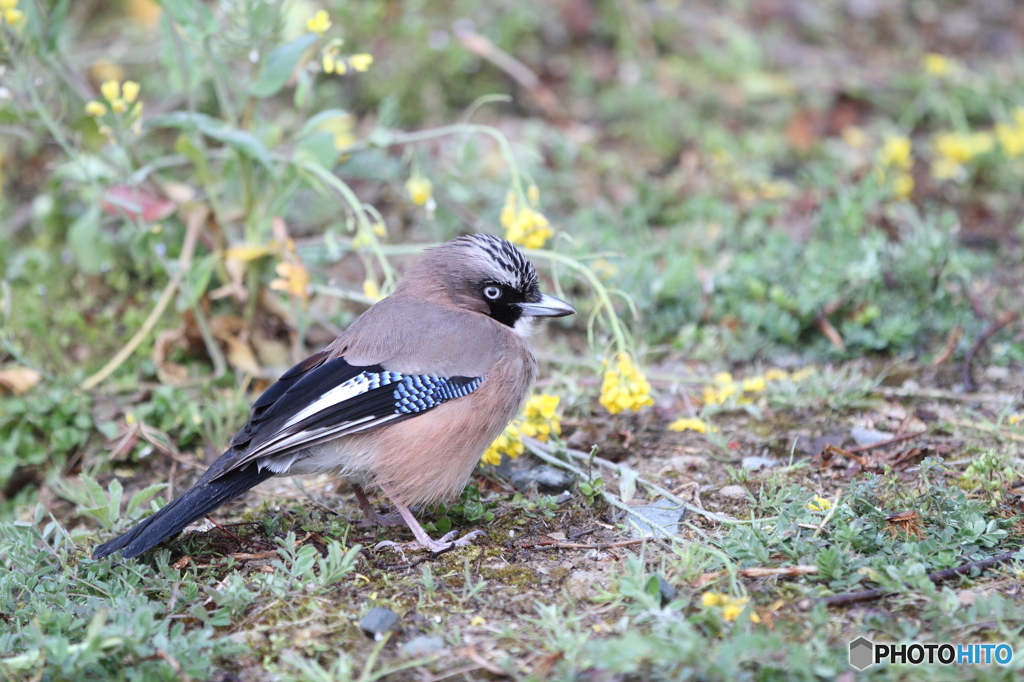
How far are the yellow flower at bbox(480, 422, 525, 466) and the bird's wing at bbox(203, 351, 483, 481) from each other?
37 cm

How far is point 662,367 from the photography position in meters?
5.41

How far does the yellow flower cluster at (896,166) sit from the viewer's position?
6477mm

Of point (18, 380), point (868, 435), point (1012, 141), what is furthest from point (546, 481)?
point (1012, 141)

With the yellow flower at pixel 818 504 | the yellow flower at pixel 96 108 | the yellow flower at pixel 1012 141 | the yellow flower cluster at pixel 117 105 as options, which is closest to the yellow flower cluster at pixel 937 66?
the yellow flower at pixel 1012 141

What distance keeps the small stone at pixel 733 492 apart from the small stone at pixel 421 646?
149cm

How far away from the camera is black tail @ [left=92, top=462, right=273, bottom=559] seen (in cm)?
352

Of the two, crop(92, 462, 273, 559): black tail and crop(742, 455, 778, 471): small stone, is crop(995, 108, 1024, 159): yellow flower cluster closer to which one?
crop(742, 455, 778, 471): small stone

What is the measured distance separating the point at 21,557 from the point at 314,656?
1.41m

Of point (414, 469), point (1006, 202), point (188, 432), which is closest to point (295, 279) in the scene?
point (188, 432)

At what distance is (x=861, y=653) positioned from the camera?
9.49 ft

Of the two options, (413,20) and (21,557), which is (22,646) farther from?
(413,20)

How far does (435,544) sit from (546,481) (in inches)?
28.0

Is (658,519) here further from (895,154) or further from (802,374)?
(895,154)

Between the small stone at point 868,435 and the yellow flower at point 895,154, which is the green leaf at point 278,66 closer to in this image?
the small stone at point 868,435
